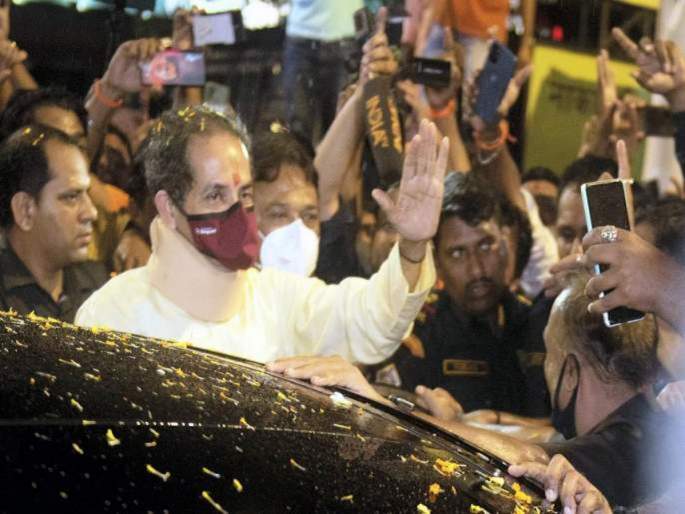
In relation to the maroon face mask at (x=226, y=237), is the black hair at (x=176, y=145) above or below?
above

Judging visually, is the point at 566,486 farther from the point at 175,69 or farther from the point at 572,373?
the point at 175,69

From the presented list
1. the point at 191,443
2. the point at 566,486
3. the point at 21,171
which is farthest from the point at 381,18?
the point at 191,443

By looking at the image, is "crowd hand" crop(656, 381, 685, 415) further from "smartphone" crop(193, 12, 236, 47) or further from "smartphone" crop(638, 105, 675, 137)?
"smartphone" crop(638, 105, 675, 137)

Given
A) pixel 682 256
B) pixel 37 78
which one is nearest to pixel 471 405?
pixel 682 256

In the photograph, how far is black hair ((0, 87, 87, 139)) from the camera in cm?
489

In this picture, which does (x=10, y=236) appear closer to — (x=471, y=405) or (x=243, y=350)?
(x=243, y=350)

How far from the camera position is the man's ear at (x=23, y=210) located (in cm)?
430

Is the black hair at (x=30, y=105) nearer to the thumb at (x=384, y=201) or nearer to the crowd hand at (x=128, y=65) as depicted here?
the crowd hand at (x=128, y=65)

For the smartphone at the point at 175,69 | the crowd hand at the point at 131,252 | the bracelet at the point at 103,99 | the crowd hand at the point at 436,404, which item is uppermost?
the smartphone at the point at 175,69

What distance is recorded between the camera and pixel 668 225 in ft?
14.7

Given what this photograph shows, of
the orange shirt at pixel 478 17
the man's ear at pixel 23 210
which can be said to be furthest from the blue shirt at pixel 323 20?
the man's ear at pixel 23 210

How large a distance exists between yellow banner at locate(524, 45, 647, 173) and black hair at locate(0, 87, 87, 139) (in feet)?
15.6

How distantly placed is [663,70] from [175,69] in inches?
82.7

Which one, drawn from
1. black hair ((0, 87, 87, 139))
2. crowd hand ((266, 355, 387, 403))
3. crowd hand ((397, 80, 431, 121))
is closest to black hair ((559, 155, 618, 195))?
crowd hand ((397, 80, 431, 121))
